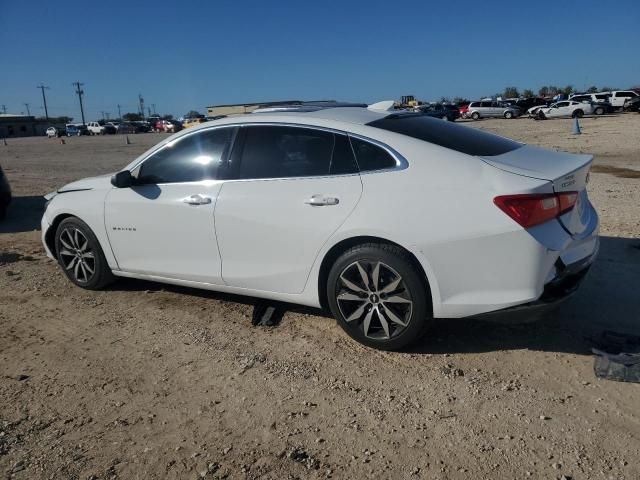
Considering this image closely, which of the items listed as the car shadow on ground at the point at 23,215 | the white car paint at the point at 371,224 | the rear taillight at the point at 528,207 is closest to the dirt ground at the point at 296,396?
the white car paint at the point at 371,224

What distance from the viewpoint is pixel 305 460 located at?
272cm

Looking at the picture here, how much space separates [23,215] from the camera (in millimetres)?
9289

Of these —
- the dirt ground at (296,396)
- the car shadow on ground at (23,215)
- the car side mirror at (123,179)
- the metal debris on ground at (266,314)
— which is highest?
the car side mirror at (123,179)

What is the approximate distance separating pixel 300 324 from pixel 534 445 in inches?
80.0

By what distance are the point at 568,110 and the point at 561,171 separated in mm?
45015

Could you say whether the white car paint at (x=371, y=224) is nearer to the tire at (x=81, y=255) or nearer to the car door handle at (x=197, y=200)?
the car door handle at (x=197, y=200)

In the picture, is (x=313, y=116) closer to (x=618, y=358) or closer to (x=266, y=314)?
(x=266, y=314)

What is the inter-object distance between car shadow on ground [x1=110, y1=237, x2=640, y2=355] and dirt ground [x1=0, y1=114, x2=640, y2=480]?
2cm

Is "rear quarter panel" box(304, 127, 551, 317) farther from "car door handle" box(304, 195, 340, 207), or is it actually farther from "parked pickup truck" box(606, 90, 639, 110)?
"parked pickup truck" box(606, 90, 639, 110)

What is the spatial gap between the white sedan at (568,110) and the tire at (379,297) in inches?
1776

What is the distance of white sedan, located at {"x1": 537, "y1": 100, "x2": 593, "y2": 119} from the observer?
141 feet

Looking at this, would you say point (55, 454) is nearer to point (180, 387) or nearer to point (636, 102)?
point (180, 387)

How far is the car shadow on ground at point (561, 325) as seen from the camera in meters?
3.82

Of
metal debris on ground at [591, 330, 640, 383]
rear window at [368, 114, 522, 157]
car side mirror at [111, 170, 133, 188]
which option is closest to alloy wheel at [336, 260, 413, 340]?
rear window at [368, 114, 522, 157]
